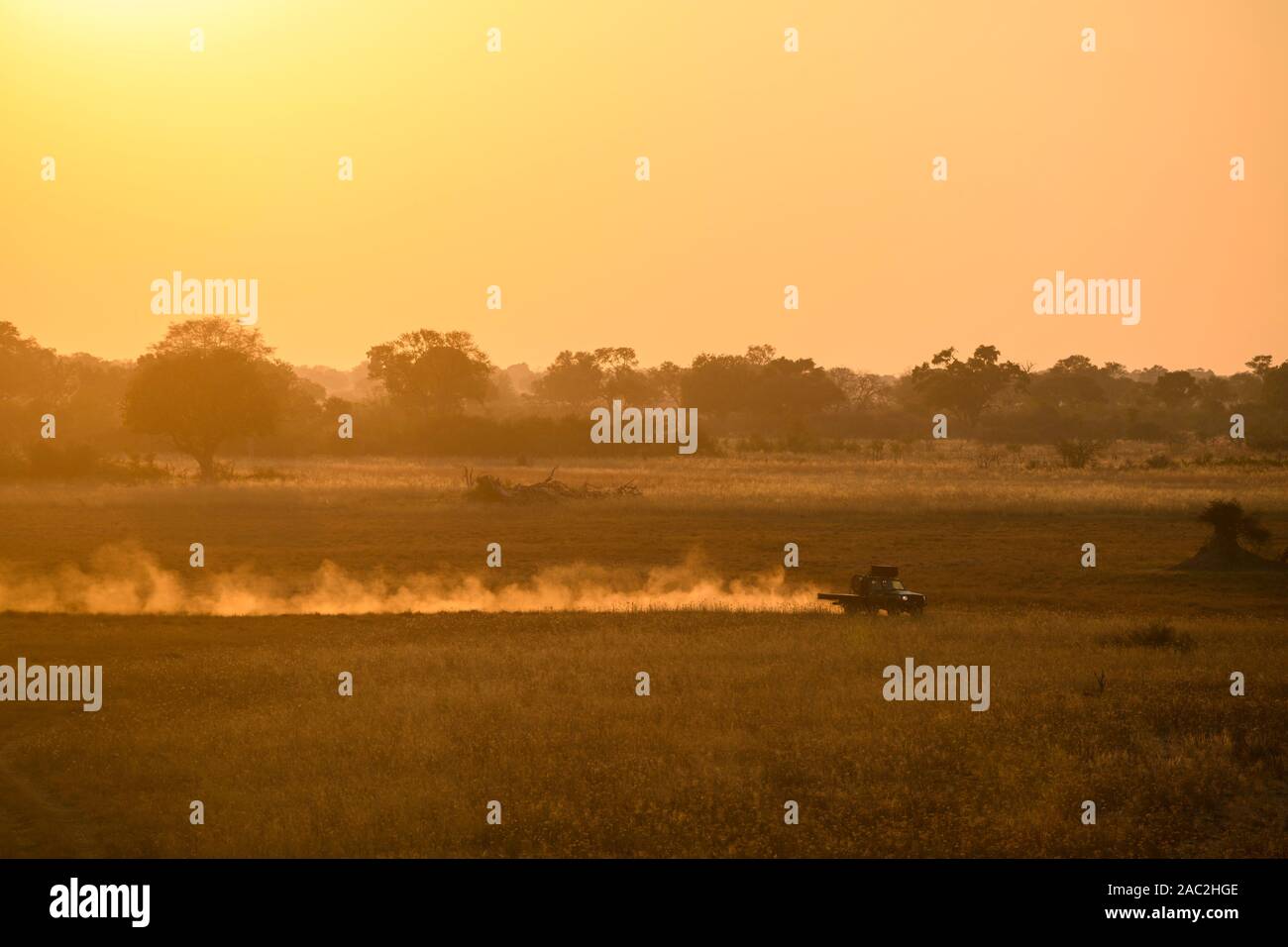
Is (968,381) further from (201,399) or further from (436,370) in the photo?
(201,399)

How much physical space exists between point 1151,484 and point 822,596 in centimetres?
4082

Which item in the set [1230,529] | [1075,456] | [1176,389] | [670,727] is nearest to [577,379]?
[1176,389]

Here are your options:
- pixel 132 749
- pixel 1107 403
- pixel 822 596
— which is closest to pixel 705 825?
pixel 132 749

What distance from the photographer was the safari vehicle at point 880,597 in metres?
29.1

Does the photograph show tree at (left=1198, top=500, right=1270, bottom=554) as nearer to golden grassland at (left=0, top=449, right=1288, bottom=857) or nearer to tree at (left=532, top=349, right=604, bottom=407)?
golden grassland at (left=0, top=449, right=1288, bottom=857)

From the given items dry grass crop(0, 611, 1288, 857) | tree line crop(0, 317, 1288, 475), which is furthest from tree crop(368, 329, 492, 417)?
dry grass crop(0, 611, 1288, 857)

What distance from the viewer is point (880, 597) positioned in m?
29.2

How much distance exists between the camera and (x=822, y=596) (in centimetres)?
3000

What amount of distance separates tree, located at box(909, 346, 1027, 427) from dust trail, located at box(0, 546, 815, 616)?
314 feet

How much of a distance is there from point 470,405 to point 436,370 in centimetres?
5340

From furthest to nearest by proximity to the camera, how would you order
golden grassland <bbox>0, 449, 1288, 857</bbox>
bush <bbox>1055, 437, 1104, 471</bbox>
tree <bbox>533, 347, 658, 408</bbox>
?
1. tree <bbox>533, 347, 658, 408</bbox>
2. bush <bbox>1055, 437, 1104, 471</bbox>
3. golden grassland <bbox>0, 449, 1288, 857</bbox>

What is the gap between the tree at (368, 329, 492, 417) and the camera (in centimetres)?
12962

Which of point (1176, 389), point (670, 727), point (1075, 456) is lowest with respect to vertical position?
point (670, 727)

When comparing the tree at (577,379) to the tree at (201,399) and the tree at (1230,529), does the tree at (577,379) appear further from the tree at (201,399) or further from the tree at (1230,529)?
the tree at (1230,529)
